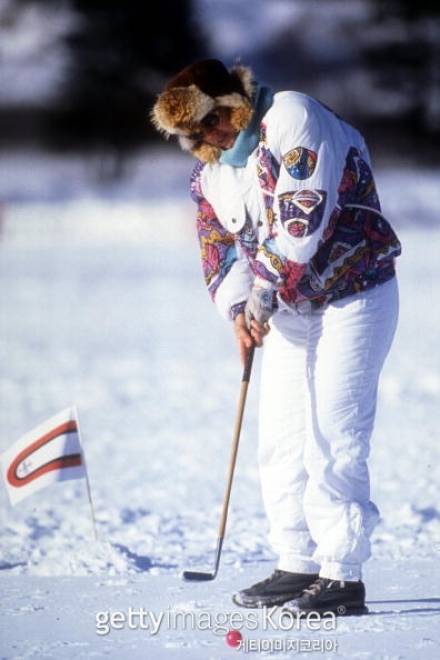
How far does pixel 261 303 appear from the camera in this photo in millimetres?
3727

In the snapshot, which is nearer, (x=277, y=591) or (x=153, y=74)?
(x=277, y=591)

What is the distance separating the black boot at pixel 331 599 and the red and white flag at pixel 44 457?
126cm

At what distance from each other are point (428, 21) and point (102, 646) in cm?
4590

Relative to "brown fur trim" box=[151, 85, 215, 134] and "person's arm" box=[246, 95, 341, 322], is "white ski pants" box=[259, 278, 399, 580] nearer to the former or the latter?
"person's arm" box=[246, 95, 341, 322]

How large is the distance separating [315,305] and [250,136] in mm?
553

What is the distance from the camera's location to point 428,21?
154 ft

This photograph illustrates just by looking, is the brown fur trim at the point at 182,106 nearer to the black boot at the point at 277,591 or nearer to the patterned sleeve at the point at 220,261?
the patterned sleeve at the point at 220,261

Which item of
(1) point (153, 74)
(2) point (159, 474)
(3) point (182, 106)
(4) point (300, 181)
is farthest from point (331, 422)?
(1) point (153, 74)

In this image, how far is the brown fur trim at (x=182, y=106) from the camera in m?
3.77

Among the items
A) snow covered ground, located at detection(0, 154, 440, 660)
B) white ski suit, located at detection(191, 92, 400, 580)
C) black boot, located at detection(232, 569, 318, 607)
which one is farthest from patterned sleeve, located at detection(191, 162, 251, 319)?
snow covered ground, located at detection(0, 154, 440, 660)

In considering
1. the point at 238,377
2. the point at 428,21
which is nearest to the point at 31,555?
the point at 238,377

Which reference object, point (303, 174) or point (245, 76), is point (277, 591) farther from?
point (245, 76)

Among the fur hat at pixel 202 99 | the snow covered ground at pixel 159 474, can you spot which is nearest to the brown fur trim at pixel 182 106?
the fur hat at pixel 202 99

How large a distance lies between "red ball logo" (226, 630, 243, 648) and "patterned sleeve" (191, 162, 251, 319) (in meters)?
1.01
